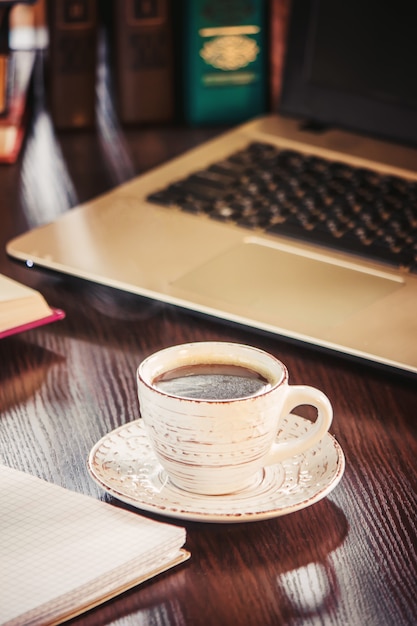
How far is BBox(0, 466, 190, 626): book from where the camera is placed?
1.64 feet

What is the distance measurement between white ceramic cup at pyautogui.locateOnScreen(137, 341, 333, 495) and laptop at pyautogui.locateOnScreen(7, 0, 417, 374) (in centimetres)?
16

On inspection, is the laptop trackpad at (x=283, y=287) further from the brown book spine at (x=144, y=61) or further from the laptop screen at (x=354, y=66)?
the brown book spine at (x=144, y=61)

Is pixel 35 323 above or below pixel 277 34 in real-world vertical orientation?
below

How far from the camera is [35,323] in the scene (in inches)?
31.4

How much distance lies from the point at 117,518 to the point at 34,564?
0.05 meters

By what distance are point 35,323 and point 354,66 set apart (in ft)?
1.66

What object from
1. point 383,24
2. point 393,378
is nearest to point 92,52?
point 383,24

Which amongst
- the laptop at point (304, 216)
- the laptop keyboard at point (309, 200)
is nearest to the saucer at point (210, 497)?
the laptop at point (304, 216)

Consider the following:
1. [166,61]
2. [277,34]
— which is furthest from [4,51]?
[277,34]

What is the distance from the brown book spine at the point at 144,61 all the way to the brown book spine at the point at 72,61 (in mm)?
34

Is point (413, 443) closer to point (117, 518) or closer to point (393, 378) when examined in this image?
point (393, 378)

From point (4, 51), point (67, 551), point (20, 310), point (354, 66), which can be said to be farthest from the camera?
point (4, 51)

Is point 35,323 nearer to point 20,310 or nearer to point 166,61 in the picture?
point 20,310

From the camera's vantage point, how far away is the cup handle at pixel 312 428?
59 centimetres
